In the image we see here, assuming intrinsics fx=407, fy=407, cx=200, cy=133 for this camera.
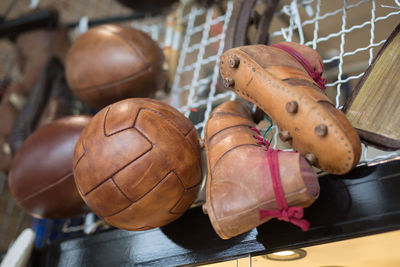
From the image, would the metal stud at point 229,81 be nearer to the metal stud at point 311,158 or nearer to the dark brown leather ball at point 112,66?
the metal stud at point 311,158

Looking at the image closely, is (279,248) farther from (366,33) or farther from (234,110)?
(366,33)

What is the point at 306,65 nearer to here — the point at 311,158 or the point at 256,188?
the point at 311,158

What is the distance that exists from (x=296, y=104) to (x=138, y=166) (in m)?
0.43

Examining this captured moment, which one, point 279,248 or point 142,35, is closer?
point 279,248

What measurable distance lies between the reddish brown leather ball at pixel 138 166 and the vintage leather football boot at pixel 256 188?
0.15m

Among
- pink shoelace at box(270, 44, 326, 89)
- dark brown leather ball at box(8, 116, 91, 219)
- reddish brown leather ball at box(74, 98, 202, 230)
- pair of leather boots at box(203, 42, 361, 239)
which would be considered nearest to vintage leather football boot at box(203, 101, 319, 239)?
pair of leather boots at box(203, 42, 361, 239)

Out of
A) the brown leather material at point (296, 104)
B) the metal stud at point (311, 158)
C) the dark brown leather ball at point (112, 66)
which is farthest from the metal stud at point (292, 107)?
the dark brown leather ball at point (112, 66)

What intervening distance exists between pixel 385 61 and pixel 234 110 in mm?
424

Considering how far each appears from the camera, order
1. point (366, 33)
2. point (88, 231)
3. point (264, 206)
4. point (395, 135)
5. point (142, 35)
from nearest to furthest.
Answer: point (264, 206)
point (395, 135)
point (88, 231)
point (142, 35)
point (366, 33)

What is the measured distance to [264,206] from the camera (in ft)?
2.84

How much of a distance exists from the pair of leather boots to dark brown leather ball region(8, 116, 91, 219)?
0.63 meters

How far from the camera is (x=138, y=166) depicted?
1058 millimetres

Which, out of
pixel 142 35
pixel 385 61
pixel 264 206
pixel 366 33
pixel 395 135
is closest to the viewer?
pixel 264 206

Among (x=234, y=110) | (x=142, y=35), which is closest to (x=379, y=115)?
(x=234, y=110)
